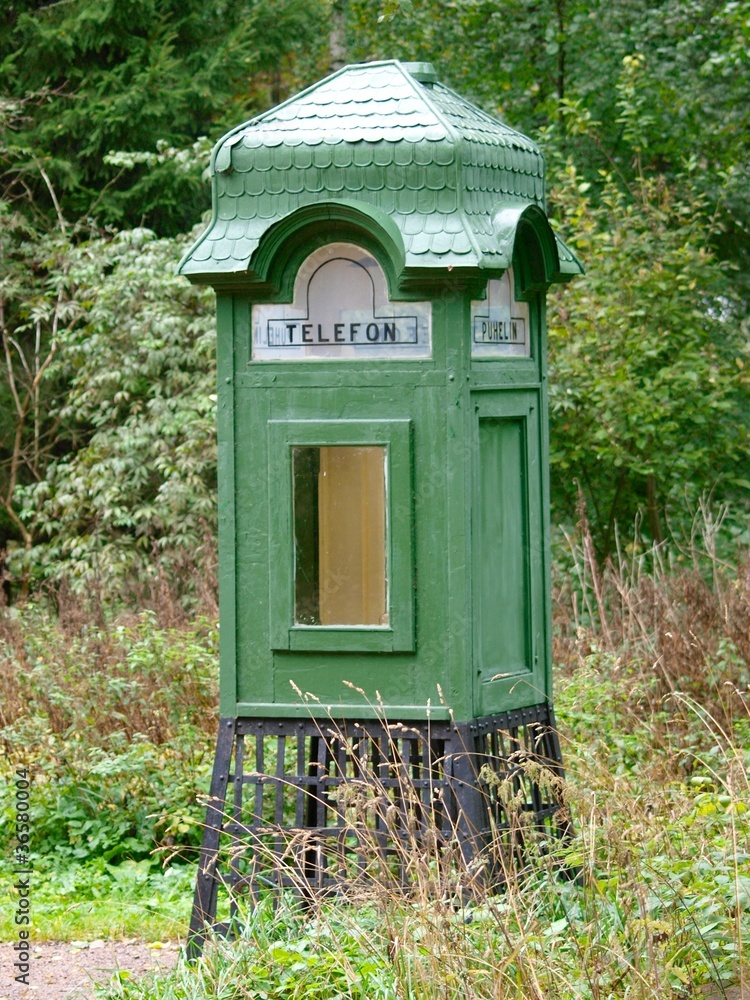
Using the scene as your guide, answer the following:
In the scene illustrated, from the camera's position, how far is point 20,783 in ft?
19.5

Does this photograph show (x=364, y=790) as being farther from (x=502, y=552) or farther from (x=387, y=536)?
(x=502, y=552)

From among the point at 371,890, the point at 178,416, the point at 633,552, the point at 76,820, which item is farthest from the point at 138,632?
the point at 371,890

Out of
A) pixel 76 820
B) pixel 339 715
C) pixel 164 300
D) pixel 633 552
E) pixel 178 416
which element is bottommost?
pixel 76 820

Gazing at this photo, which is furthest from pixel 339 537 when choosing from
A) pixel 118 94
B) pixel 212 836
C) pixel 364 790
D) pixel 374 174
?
pixel 118 94

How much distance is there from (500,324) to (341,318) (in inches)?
24.3

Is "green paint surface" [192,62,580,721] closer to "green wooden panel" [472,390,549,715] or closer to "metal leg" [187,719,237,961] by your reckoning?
"green wooden panel" [472,390,549,715]

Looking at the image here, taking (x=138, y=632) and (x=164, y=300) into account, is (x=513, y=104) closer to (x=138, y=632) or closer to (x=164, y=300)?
(x=164, y=300)

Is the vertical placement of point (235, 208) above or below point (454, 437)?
above

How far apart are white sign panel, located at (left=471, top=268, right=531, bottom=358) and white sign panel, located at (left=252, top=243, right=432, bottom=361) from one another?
23 centimetres

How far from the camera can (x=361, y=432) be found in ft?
15.6

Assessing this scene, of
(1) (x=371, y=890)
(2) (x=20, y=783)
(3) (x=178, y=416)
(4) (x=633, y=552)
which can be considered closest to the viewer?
(1) (x=371, y=890)

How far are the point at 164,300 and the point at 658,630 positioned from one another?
5423 millimetres

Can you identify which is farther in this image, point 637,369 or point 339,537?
point 637,369

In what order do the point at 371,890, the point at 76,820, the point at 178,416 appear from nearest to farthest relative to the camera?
1. the point at 371,890
2. the point at 76,820
3. the point at 178,416
